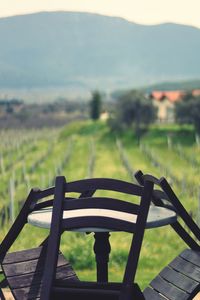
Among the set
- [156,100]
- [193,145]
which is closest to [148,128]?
[193,145]

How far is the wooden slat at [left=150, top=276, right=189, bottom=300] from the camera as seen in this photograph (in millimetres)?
4605

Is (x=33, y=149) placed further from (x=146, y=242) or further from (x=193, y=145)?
(x=146, y=242)

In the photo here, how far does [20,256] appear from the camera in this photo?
513 cm

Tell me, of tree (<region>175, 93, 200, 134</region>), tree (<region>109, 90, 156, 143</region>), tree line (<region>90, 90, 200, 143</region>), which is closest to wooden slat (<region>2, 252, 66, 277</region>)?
tree (<region>175, 93, 200, 134</region>)

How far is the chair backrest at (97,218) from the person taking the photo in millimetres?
3930

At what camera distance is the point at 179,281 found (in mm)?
4793

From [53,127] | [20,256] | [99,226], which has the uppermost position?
[99,226]

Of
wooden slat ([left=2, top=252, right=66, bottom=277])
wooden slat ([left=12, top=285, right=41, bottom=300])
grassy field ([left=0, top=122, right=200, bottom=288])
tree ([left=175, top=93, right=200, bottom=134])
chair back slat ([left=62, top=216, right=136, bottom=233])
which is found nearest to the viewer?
chair back slat ([left=62, top=216, right=136, bottom=233])

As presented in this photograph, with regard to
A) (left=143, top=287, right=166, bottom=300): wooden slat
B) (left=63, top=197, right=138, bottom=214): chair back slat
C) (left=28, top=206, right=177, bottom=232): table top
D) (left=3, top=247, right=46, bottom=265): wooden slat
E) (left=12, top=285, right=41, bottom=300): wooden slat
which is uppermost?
(left=63, top=197, right=138, bottom=214): chair back slat

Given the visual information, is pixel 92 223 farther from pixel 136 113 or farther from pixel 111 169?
pixel 136 113

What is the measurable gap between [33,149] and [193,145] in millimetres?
17782

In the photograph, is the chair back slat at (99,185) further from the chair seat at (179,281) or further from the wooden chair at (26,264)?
the chair seat at (179,281)

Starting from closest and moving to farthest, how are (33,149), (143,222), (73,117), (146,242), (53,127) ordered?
1. (143,222)
2. (146,242)
3. (33,149)
4. (53,127)
5. (73,117)

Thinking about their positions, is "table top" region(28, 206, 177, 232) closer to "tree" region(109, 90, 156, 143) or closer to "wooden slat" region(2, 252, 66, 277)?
"wooden slat" region(2, 252, 66, 277)
